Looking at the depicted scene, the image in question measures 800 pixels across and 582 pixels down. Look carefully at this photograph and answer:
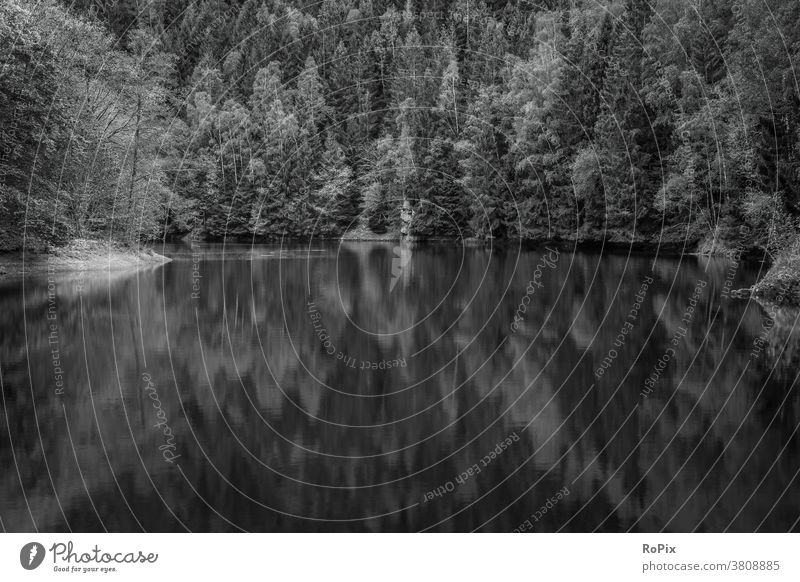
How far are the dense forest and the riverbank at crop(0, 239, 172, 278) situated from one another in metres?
1.06

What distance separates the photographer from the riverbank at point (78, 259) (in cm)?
4272

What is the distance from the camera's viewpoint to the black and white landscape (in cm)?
1277

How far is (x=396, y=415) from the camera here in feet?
55.9

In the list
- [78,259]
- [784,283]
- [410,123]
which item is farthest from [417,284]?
[410,123]

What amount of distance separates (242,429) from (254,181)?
8065 cm

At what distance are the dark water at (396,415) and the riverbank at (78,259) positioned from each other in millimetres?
8143
